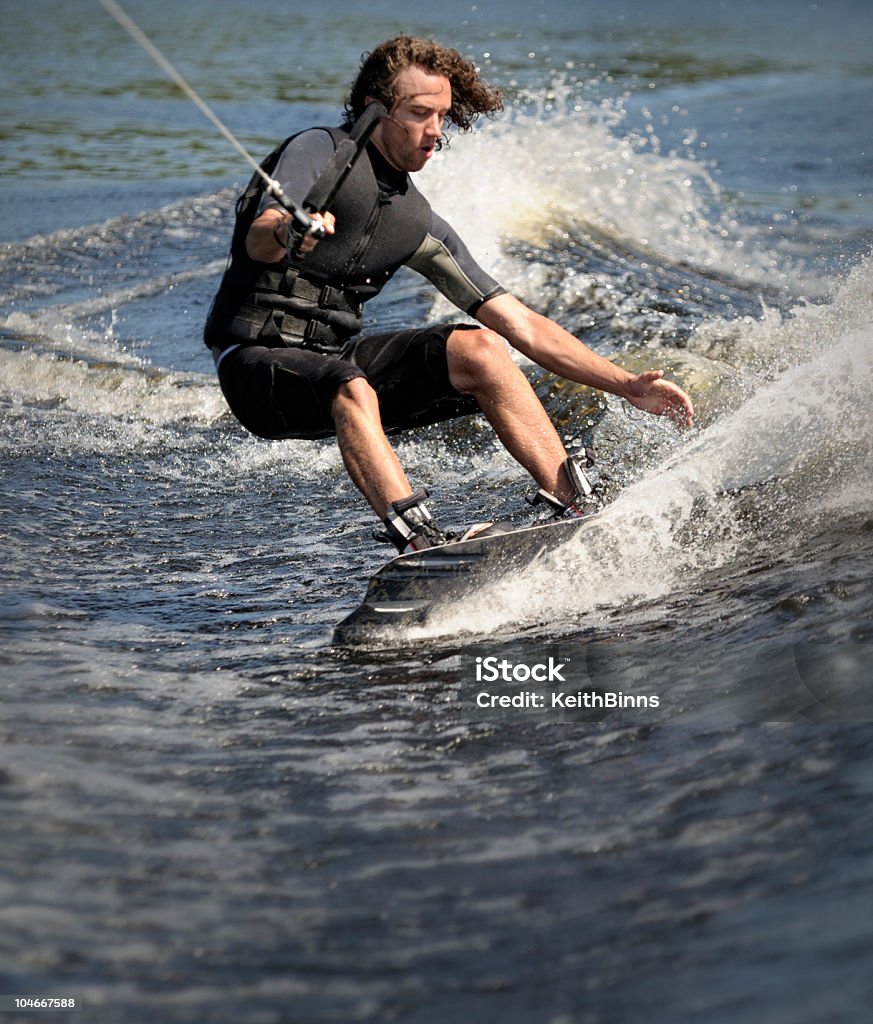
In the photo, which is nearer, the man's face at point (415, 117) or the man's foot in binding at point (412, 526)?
the man's foot in binding at point (412, 526)

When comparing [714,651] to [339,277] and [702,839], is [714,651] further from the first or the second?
[339,277]

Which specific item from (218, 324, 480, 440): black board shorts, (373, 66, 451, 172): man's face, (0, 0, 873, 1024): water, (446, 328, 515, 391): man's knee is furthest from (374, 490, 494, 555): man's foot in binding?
(373, 66, 451, 172): man's face

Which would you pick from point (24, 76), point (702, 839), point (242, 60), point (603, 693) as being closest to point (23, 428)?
point (603, 693)

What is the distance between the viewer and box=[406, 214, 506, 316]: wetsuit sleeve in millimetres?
5270

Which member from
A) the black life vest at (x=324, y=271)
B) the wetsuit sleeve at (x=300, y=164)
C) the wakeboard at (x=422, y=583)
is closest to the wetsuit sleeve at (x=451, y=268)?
the black life vest at (x=324, y=271)

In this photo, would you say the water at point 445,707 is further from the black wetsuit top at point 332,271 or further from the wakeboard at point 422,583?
the black wetsuit top at point 332,271

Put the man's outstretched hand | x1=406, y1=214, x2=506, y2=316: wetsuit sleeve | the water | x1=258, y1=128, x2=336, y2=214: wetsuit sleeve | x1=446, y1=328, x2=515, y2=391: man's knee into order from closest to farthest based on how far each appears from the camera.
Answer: the water → x1=258, y1=128, x2=336, y2=214: wetsuit sleeve → x1=446, y1=328, x2=515, y2=391: man's knee → the man's outstretched hand → x1=406, y1=214, x2=506, y2=316: wetsuit sleeve

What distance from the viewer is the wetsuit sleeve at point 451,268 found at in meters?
5.27

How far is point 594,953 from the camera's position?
8.49 ft

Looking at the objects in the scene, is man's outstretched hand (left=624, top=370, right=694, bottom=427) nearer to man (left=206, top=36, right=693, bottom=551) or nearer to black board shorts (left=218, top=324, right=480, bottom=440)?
man (left=206, top=36, right=693, bottom=551)

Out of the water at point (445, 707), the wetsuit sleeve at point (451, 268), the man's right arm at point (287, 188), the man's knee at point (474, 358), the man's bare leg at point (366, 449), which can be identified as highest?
the man's right arm at point (287, 188)

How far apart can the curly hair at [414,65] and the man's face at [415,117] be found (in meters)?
0.03

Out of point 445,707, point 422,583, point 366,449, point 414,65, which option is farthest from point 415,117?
point 445,707

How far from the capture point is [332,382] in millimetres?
4648
